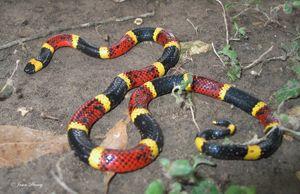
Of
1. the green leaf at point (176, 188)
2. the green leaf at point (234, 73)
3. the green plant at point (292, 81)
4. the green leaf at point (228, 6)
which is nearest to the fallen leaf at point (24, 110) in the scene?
the green leaf at point (176, 188)

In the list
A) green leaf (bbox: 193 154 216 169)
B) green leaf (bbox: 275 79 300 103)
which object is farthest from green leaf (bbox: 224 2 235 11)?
green leaf (bbox: 193 154 216 169)

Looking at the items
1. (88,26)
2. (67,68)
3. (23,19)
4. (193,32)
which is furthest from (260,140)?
(23,19)

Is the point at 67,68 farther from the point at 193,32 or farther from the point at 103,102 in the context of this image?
the point at 193,32

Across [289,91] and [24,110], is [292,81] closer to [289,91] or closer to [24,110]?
[289,91]

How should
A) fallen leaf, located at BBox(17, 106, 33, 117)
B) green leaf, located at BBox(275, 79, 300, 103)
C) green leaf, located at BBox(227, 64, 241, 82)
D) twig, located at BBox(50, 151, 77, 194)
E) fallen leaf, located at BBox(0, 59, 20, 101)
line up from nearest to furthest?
1. twig, located at BBox(50, 151, 77, 194)
2. green leaf, located at BBox(275, 79, 300, 103)
3. fallen leaf, located at BBox(17, 106, 33, 117)
4. fallen leaf, located at BBox(0, 59, 20, 101)
5. green leaf, located at BBox(227, 64, 241, 82)

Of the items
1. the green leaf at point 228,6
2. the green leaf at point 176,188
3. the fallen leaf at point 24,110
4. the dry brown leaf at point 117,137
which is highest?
the green leaf at point 228,6

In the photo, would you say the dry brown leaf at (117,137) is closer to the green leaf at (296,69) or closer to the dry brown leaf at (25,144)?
the dry brown leaf at (25,144)

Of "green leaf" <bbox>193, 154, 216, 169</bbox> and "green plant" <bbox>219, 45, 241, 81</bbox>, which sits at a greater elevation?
"green plant" <bbox>219, 45, 241, 81</bbox>

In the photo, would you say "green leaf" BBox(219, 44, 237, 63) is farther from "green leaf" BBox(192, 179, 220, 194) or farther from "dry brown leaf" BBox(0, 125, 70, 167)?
"dry brown leaf" BBox(0, 125, 70, 167)

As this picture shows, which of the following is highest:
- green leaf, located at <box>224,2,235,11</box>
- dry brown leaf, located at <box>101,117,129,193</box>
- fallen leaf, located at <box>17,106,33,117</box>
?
green leaf, located at <box>224,2,235,11</box>
